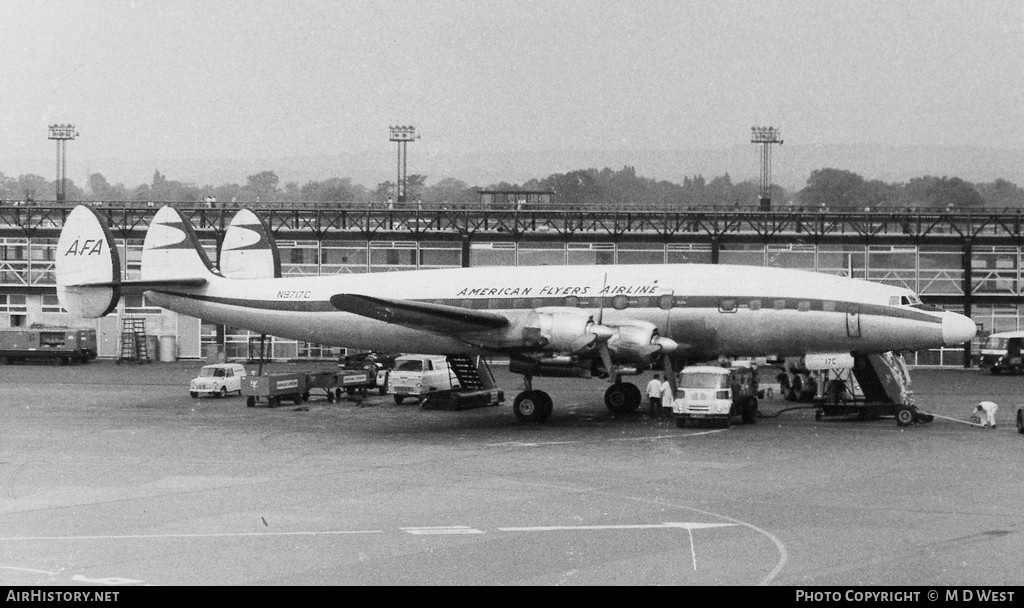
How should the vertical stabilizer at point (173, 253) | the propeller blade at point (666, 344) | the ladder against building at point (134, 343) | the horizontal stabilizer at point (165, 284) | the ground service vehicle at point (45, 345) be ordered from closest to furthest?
the propeller blade at point (666, 344)
the horizontal stabilizer at point (165, 284)
the vertical stabilizer at point (173, 253)
the ground service vehicle at point (45, 345)
the ladder against building at point (134, 343)

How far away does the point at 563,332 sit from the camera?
2803 centimetres

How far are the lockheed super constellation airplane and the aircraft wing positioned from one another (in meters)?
0.04

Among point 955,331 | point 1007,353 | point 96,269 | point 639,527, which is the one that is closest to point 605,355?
point 955,331

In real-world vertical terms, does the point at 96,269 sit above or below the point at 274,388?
above

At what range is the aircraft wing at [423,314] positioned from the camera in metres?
27.3

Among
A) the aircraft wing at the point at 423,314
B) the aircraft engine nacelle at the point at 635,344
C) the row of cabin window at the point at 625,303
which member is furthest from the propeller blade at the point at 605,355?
the aircraft wing at the point at 423,314

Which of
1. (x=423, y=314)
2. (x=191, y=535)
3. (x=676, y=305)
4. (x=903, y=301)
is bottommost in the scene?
(x=191, y=535)

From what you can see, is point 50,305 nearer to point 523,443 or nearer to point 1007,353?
point 523,443

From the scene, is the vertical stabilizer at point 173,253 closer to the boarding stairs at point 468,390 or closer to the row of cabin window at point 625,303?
the boarding stairs at point 468,390

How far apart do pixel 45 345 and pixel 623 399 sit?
40.2 metres

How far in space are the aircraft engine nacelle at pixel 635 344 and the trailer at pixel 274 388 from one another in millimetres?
12924

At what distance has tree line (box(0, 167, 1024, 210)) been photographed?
8894cm

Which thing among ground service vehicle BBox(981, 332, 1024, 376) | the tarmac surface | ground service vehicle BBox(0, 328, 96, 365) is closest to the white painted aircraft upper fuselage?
the tarmac surface
